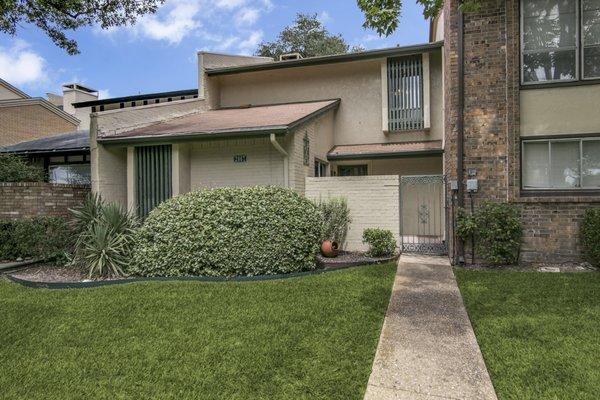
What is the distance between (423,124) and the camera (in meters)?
12.8

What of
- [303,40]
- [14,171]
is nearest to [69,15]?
[14,171]

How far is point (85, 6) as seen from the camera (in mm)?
11891

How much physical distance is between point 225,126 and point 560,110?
785cm

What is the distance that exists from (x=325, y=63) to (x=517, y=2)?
7072mm

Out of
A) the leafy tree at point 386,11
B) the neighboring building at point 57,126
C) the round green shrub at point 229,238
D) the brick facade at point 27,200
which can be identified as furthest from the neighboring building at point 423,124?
the neighboring building at point 57,126

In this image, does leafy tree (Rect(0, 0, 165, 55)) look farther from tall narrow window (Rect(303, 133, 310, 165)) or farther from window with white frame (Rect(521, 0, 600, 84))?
window with white frame (Rect(521, 0, 600, 84))

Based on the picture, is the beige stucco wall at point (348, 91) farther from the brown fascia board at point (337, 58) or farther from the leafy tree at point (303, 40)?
the leafy tree at point (303, 40)

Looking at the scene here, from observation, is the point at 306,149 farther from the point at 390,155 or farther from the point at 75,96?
the point at 75,96

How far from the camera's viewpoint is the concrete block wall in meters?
9.55

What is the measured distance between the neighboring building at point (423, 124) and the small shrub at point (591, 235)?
169 millimetres

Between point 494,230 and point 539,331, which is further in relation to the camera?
point 494,230

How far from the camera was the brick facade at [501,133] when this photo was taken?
7582 millimetres

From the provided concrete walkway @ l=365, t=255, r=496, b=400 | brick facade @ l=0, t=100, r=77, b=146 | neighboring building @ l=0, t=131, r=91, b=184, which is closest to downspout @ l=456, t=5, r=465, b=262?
concrete walkway @ l=365, t=255, r=496, b=400

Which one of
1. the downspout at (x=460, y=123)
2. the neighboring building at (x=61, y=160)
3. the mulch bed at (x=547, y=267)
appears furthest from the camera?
the neighboring building at (x=61, y=160)
